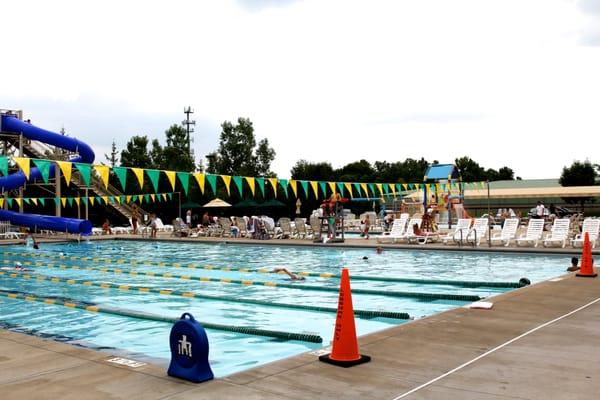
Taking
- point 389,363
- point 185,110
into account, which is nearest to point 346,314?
point 389,363

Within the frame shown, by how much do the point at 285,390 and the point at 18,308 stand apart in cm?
684

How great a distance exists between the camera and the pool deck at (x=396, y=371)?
3.87 metres

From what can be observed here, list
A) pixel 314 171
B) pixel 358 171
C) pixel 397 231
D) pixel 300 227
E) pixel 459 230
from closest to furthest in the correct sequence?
1. pixel 459 230
2. pixel 397 231
3. pixel 300 227
4. pixel 314 171
5. pixel 358 171

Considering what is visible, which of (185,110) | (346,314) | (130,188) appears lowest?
(346,314)

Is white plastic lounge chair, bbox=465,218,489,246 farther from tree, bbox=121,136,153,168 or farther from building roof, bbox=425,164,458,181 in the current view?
tree, bbox=121,136,153,168

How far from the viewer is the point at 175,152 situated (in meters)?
45.2

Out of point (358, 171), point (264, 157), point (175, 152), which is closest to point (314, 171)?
point (264, 157)

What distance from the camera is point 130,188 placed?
41812 millimetres

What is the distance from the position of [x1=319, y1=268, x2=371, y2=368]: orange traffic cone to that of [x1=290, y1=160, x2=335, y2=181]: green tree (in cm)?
5159

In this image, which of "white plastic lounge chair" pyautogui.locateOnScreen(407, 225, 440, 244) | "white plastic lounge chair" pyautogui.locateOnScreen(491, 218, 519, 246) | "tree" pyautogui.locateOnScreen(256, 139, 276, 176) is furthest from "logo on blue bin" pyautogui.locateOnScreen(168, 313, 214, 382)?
"tree" pyautogui.locateOnScreen(256, 139, 276, 176)

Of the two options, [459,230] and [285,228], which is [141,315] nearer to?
[459,230]

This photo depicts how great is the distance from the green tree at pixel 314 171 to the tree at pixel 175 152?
44.9ft

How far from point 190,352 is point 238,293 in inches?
243

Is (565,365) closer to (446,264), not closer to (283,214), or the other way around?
(446,264)
